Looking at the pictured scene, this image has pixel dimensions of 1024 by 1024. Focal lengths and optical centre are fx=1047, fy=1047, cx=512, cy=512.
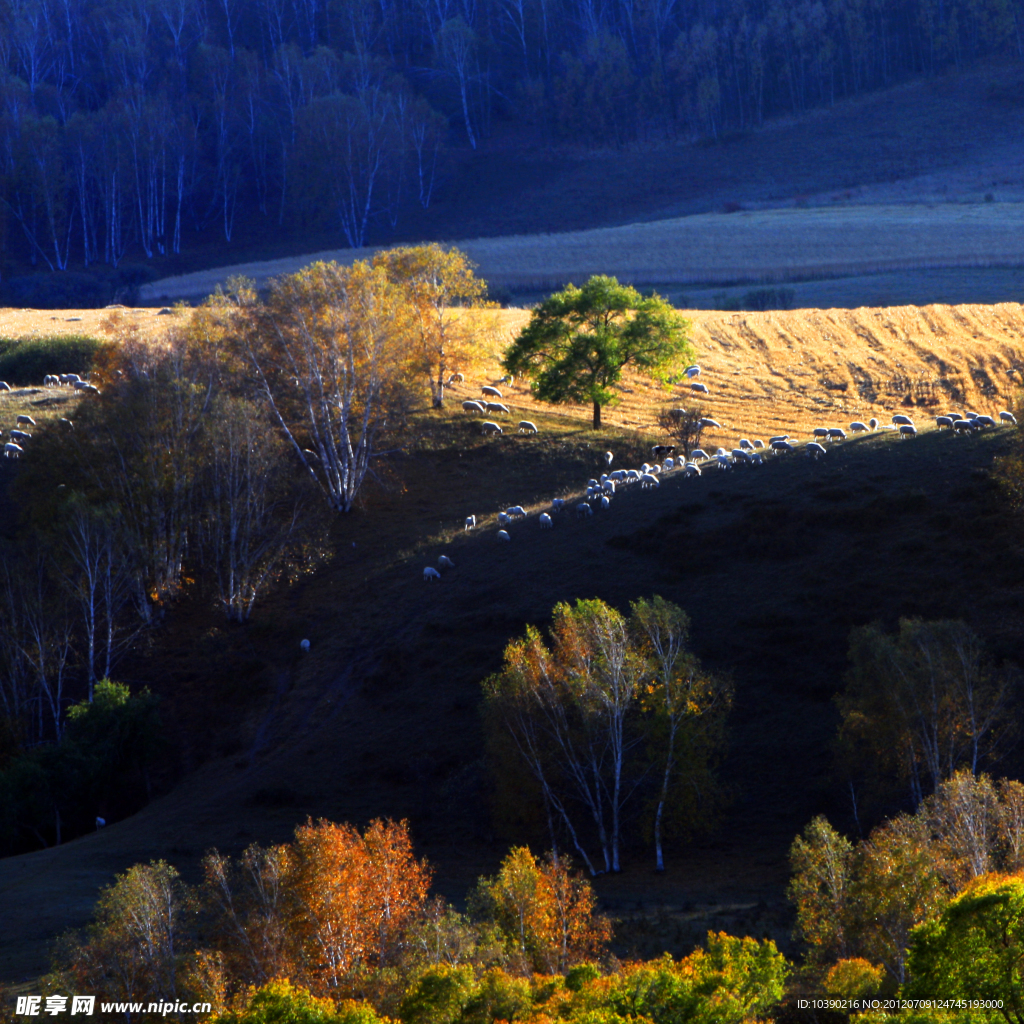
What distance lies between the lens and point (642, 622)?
33812mm

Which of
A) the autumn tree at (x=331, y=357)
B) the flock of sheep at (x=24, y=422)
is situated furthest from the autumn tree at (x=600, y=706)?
the flock of sheep at (x=24, y=422)

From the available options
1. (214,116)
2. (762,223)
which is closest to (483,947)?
(762,223)

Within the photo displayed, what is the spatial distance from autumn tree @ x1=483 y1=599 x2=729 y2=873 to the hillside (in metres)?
2.46

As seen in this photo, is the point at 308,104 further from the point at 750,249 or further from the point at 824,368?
the point at 824,368

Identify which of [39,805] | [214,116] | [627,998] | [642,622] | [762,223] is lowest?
[39,805]

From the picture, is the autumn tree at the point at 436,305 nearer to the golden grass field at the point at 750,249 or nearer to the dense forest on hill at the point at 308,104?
the golden grass field at the point at 750,249

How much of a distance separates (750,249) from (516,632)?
90377 millimetres

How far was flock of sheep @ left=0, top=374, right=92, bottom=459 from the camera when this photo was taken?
6469cm

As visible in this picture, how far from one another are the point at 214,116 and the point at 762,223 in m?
100

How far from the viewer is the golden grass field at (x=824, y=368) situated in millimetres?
75750

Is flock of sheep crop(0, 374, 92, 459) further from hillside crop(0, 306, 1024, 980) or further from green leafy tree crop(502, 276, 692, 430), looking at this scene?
green leafy tree crop(502, 276, 692, 430)

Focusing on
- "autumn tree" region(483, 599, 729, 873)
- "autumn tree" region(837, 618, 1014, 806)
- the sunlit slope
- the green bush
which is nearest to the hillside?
"autumn tree" region(483, 599, 729, 873)

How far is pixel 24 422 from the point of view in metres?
69.8

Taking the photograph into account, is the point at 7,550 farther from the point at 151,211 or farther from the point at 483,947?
the point at 151,211
